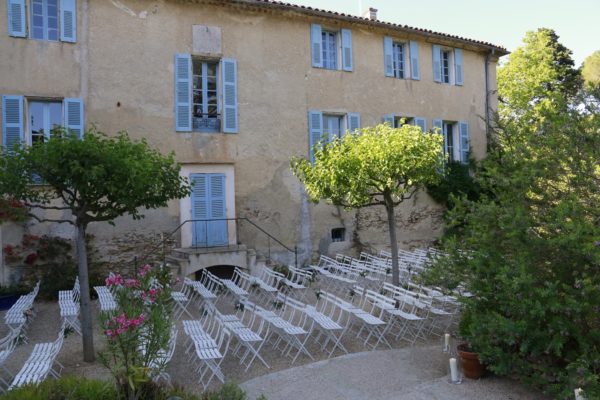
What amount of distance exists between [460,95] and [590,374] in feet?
42.5

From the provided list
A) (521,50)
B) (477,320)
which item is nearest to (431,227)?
(477,320)

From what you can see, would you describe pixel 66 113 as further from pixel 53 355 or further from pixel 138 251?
pixel 53 355

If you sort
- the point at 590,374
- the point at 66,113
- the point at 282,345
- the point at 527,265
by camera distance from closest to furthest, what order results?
1. the point at 590,374
2. the point at 527,265
3. the point at 282,345
4. the point at 66,113

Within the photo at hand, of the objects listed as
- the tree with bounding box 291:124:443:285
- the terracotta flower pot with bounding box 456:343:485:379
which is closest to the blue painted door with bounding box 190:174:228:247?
the tree with bounding box 291:124:443:285

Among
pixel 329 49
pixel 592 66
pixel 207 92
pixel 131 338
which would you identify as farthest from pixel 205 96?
pixel 592 66

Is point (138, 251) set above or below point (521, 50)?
below

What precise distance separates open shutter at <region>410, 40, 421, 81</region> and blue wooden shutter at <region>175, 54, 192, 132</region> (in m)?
6.82

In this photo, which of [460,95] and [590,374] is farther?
[460,95]

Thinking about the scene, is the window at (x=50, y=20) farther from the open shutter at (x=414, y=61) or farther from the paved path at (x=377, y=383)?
the open shutter at (x=414, y=61)

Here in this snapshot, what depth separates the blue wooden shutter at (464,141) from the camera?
15617 millimetres

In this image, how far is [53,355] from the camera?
5250mm

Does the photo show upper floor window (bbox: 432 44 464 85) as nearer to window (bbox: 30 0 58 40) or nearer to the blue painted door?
the blue painted door

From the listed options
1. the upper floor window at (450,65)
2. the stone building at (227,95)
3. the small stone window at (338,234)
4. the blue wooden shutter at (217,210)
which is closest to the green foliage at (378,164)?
the stone building at (227,95)

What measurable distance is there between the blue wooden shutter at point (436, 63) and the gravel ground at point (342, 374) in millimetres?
Result: 10484
